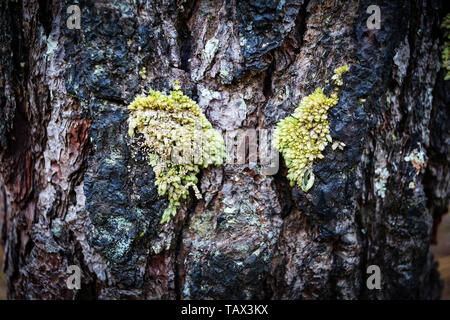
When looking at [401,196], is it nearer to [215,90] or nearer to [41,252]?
[215,90]

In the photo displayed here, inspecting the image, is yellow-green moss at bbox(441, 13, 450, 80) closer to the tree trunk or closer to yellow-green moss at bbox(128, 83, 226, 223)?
the tree trunk

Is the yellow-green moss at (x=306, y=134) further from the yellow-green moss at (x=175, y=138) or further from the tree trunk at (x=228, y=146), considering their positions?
the yellow-green moss at (x=175, y=138)

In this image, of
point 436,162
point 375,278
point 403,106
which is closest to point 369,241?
point 375,278

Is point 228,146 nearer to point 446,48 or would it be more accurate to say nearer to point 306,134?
point 306,134

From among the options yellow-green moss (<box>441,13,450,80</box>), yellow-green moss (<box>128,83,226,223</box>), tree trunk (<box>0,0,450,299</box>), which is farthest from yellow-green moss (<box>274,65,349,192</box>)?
yellow-green moss (<box>441,13,450,80</box>)

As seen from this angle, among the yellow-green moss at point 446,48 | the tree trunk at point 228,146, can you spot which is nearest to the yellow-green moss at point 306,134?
the tree trunk at point 228,146
